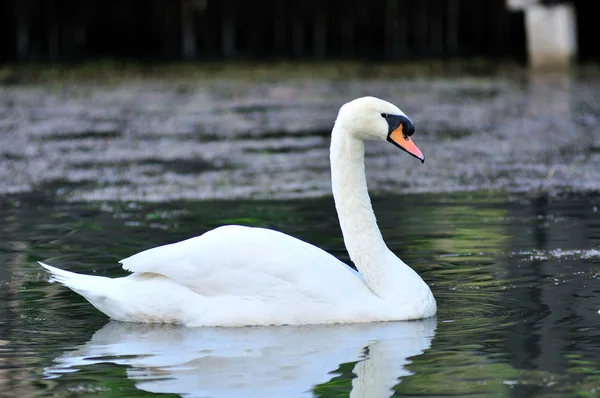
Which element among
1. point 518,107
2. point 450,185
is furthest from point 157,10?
point 450,185

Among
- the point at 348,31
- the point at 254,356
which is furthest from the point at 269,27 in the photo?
the point at 254,356

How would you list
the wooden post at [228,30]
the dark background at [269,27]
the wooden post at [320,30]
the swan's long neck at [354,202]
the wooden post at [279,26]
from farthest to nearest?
the wooden post at [279,26] → the wooden post at [320,30] → the wooden post at [228,30] → the dark background at [269,27] → the swan's long neck at [354,202]

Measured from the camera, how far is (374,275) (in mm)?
7008

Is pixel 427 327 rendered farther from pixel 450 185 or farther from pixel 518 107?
pixel 518 107

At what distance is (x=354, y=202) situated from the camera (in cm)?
720

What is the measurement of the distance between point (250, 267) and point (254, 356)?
818 millimetres

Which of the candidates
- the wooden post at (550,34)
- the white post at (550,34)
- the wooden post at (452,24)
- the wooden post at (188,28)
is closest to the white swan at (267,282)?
the white post at (550,34)

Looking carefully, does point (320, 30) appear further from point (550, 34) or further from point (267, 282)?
point (267, 282)

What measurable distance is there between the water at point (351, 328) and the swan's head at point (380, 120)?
2.98 ft

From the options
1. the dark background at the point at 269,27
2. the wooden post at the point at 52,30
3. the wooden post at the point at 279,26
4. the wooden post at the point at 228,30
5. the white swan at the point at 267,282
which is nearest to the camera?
the white swan at the point at 267,282

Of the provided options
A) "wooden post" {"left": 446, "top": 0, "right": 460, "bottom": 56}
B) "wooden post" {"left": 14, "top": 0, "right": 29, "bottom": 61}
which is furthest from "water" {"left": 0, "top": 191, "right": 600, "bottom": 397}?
"wooden post" {"left": 446, "top": 0, "right": 460, "bottom": 56}

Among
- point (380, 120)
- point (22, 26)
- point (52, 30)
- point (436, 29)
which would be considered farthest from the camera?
point (436, 29)

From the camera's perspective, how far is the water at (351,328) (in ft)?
18.2

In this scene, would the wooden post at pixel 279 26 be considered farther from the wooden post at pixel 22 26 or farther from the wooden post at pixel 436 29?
the wooden post at pixel 22 26
